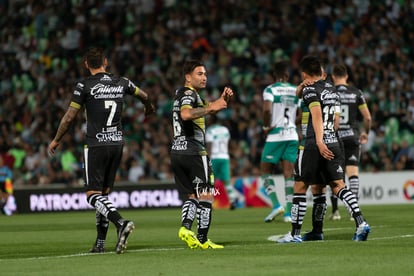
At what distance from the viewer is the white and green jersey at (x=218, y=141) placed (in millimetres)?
27000

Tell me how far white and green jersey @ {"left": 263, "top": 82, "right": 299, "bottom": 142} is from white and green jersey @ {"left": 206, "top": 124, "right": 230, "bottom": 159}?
7.48 metres

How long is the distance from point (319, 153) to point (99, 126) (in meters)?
2.82

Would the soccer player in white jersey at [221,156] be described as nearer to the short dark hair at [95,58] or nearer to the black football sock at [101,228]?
the black football sock at [101,228]

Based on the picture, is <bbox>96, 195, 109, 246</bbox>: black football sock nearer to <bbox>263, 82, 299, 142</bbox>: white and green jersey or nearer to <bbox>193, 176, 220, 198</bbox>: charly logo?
<bbox>193, 176, 220, 198</bbox>: charly logo

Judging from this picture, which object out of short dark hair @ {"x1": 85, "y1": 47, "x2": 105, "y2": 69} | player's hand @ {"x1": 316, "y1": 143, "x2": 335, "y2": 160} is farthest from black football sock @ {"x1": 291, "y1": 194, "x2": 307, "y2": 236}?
short dark hair @ {"x1": 85, "y1": 47, "x2": 105, "y2": 69}

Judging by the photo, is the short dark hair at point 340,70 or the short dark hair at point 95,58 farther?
the short dark hair at point 340,70

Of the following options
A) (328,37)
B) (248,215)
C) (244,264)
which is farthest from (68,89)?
(244,264)

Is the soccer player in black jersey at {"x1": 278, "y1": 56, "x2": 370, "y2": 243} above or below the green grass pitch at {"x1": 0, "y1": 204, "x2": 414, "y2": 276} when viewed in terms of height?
above

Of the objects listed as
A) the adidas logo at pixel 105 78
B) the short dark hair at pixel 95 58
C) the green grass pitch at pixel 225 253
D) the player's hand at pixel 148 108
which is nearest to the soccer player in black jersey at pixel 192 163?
the green grass pitch at pixel 225 253

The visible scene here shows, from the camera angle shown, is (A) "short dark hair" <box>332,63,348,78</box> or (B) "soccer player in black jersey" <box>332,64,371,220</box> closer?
(A) "short dark hair" <box>332,63,348,78</box>

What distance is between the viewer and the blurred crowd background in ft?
101

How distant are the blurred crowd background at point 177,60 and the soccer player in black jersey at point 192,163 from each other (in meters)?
15.5

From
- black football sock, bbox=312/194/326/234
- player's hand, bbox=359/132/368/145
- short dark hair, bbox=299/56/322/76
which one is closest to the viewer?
short dark hair, bbox=299/56/322/76

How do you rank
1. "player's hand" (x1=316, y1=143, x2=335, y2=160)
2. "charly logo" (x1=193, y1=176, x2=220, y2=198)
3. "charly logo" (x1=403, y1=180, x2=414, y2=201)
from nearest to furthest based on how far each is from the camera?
"charly logo" (x1=193, y1=176, x2=220, y2=198) → "player's hand" (x1=316, y1=143, x2=335, y2=160) → "charly logo" (x1=403, y1=180, x2=414, y2=201)
